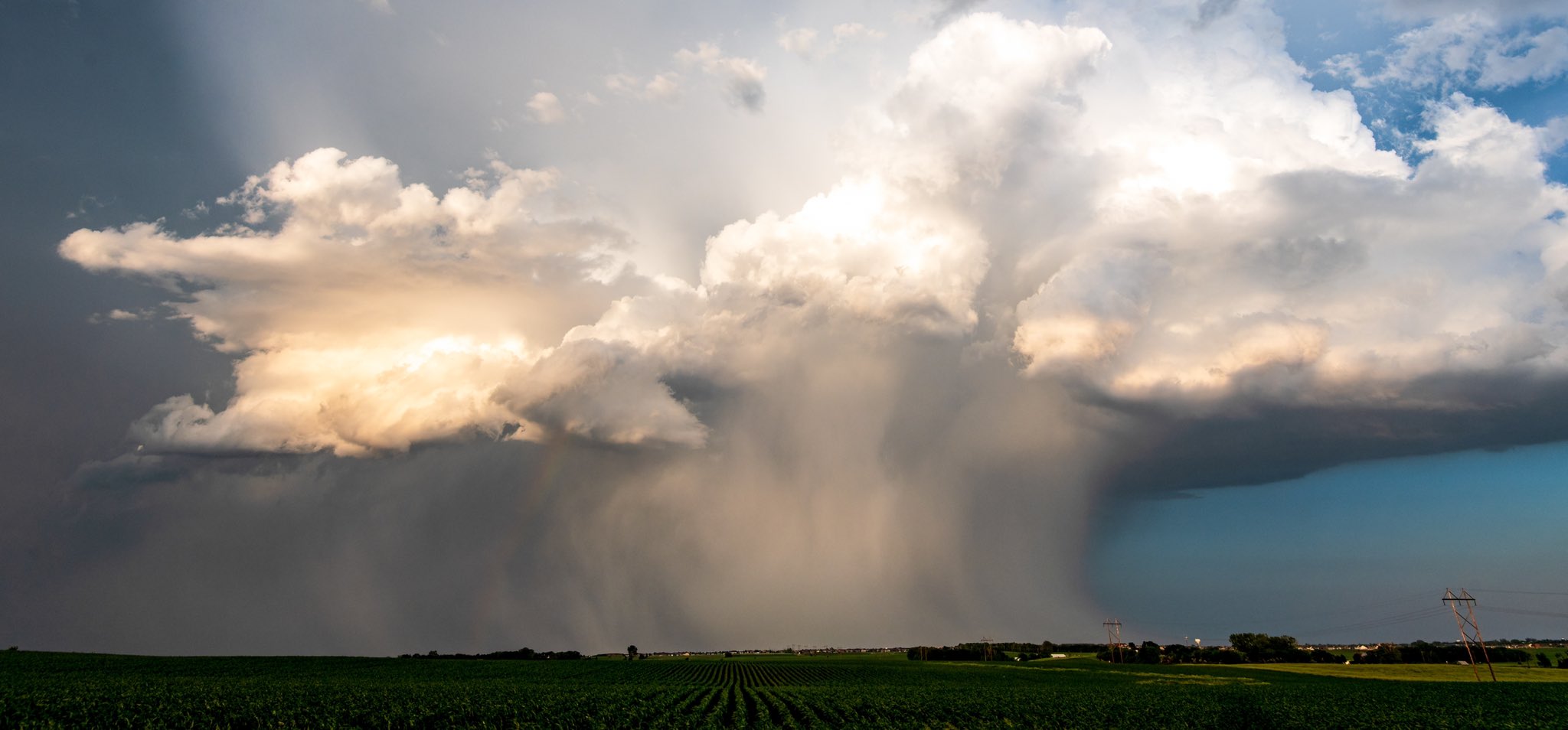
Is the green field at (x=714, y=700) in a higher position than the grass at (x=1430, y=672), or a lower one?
higher

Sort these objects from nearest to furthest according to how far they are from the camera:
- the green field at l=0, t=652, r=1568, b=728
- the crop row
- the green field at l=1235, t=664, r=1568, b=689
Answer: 1. the green field at l=0, t=652, r=1568, b=728
2. the crop row
3. the green field at l=1235, t=664, r=1568, b=689

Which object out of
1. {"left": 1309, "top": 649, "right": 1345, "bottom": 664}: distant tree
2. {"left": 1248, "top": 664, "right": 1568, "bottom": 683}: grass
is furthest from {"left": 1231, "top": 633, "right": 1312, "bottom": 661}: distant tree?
{"left": 1248, "top": 664, "right": 1568, "bottom": 683}: grass

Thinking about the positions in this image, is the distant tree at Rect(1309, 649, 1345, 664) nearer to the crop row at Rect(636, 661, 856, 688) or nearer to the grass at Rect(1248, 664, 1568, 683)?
the grass at Rect(1248, 664, 1568, 683)

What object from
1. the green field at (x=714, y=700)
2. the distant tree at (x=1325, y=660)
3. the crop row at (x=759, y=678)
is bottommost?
the distant tree at (x=1325, y=660)

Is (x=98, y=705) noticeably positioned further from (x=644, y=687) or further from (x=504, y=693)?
(x=644, y=687)

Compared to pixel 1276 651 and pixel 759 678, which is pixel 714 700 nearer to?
pixel 759 678

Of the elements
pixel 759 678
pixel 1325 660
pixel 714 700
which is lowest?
pixel 1325 660

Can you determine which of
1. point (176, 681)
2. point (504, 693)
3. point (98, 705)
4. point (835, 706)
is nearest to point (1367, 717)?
point (835, 706)

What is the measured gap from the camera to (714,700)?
69875 millimetres

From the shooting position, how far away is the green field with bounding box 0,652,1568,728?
161 ft

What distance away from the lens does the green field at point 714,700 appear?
1934 inches

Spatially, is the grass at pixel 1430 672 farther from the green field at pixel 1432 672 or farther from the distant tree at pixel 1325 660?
the distant tree at pixel 1325 660

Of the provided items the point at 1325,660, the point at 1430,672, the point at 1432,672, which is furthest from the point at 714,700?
the point at 1325,660

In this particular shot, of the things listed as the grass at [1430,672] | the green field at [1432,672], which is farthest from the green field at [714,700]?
the grass at [1430,672]
